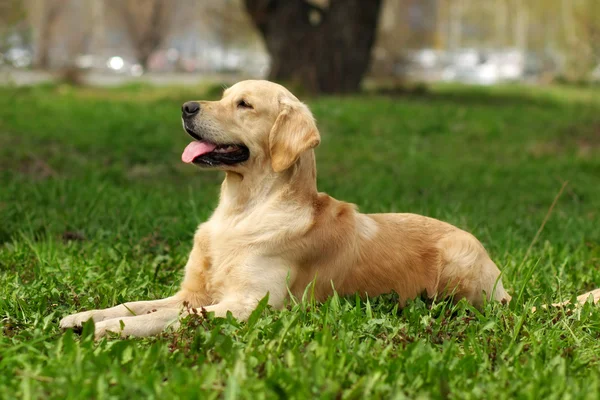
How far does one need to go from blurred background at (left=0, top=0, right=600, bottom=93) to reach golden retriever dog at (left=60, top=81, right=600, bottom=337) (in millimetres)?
7068

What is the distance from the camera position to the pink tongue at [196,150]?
4.29 metres

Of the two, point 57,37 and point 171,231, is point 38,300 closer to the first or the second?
point 171,231

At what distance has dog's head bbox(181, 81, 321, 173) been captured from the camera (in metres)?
4.27

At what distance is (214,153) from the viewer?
4328 mm

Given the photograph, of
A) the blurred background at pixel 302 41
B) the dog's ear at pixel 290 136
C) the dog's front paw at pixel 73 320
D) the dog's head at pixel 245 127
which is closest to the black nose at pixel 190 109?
the dog's head at pixel 245 127

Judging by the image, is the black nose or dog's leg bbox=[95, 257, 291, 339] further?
the black nose

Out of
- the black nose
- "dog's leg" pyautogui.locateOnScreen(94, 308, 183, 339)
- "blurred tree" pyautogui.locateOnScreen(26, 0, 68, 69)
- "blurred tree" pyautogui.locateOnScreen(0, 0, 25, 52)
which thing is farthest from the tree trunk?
"blurred tree" pyautogui.locateOnScreen(26, 0, 68, 69)

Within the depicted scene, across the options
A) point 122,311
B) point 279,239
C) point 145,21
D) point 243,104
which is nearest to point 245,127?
point 243,104

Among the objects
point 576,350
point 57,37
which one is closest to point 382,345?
point 576,350

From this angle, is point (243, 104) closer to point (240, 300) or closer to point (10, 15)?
point (240, 300)

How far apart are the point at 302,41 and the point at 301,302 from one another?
14518 millimetres

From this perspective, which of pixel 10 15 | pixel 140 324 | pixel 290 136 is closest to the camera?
pixel 140 324

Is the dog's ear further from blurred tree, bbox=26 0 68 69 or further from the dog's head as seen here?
blurred tree, bbox=26 0 68 69

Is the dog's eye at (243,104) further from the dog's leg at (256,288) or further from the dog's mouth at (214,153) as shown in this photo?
the dog's leg at (256,288)
